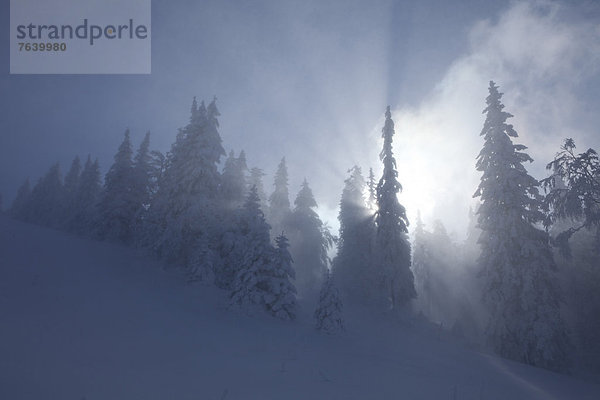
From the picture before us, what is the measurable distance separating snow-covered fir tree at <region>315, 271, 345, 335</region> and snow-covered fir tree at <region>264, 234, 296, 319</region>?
1640 mm

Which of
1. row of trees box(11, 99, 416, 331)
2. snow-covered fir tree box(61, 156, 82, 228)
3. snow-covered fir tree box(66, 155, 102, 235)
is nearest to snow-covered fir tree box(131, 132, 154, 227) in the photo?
row of trees box(11, 99, 416, 331)

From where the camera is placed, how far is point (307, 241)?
42.0 m

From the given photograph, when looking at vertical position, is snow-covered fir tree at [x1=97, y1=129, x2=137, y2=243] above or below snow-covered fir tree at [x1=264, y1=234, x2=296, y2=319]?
above

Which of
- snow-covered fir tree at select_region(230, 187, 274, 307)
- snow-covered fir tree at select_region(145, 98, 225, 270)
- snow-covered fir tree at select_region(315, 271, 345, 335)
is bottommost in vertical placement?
snow-covered fir tree at select_region(315, 271, 345, 335)

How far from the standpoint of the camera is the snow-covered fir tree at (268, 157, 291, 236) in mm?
44150

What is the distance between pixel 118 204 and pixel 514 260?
3550 centimetres

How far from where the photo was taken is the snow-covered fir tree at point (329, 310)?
16.8m

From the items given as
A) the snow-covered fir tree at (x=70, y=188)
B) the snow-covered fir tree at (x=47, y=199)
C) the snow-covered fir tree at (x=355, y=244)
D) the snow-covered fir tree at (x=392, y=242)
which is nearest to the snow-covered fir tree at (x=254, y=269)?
the snow-covered fir tree at (x=392, y=242)

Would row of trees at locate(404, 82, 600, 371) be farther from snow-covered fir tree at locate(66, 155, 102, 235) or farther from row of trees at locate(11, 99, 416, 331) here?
snow-covered fir tree at locate(66, 155, 102, 235)

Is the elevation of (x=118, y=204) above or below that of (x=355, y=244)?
above

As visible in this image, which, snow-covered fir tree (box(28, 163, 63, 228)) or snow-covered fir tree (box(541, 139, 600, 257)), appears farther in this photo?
snow-covered fir tree (box(28, 163, 63, 228))

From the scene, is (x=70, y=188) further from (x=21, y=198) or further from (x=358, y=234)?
(x=358, y=234)

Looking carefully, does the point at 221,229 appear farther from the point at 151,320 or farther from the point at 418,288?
the point at 418,288

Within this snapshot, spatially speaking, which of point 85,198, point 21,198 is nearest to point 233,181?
point 85,198
